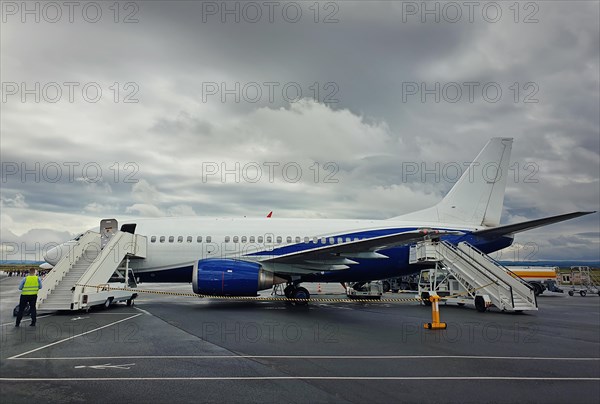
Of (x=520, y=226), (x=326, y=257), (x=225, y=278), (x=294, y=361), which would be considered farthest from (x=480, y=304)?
(x=294, y=361)

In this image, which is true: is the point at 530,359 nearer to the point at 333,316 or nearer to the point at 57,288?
the point at 333,316

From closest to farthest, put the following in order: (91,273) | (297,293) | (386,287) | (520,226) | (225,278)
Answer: (91,273) → (225,278) → (520,226) → (297,293) → (386,287)

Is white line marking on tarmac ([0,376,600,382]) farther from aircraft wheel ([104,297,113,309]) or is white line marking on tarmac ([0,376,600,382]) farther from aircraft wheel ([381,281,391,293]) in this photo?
aircraft wheel ([381,281,391,293])

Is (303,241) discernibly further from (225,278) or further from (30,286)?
(30,286)

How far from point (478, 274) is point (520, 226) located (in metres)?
3.25

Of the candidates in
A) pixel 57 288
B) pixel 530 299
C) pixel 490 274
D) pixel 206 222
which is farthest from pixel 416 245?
pixel 57 288

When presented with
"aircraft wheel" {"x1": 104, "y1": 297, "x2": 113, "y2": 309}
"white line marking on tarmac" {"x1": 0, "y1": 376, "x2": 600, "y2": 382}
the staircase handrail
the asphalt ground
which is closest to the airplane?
the staircase handrail

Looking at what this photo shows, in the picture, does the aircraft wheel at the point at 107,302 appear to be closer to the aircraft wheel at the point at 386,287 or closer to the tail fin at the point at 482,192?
the tail fin at the point at 482,192

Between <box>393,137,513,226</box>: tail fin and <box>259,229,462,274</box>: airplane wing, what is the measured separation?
4.44m

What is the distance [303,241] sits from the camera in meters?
20.5

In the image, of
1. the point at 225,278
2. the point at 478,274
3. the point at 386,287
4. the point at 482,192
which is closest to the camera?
the point at 225,278

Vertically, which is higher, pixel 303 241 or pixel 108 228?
pixel 108 228

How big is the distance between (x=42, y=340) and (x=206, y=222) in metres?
11.7

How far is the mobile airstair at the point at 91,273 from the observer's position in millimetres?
15117
